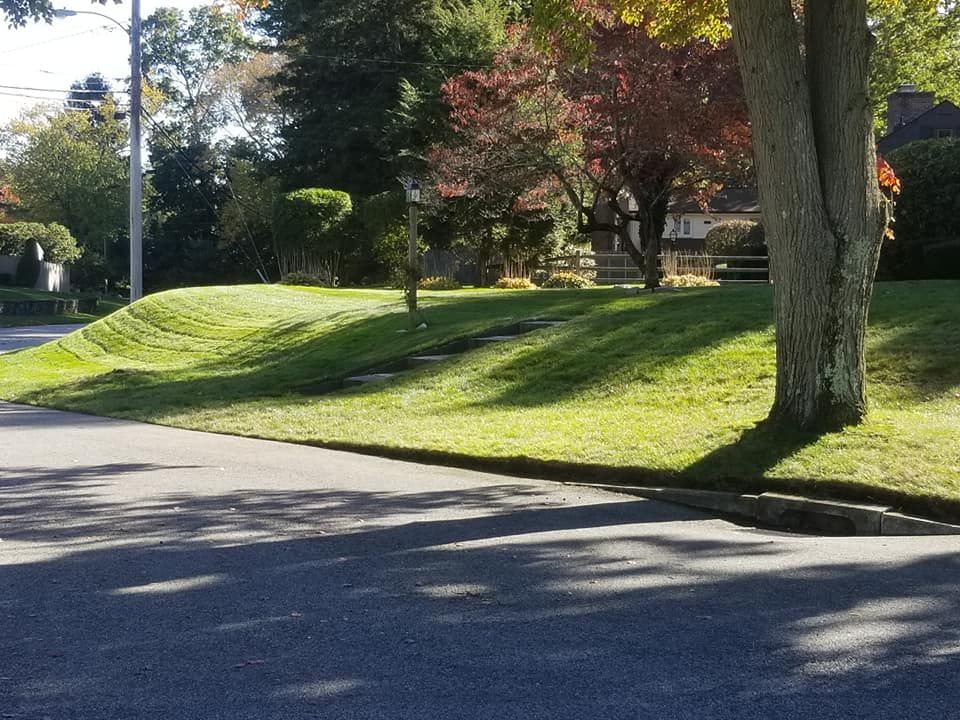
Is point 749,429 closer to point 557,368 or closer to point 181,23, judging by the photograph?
point 557,368

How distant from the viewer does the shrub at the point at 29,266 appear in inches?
2207

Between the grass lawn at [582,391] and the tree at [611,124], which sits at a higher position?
the tree at [611,124]

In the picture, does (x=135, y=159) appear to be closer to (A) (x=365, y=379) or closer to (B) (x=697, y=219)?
(A) (x=365, y=379)

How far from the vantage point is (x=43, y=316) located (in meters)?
48.1

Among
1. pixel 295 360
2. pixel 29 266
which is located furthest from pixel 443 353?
pixel 29 266

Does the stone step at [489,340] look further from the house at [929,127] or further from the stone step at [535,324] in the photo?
the house at [929,127]

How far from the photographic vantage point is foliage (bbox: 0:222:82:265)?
2264 inches

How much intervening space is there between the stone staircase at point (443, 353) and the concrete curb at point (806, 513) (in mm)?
8323

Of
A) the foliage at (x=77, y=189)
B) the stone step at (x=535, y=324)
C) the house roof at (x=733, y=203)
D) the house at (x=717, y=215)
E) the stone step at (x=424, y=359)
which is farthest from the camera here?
the foliage at (x=77, y=189)

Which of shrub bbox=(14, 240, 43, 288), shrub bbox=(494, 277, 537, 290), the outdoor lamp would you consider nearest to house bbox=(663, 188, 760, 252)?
shrub bbox=(494, 277, 537, 290)

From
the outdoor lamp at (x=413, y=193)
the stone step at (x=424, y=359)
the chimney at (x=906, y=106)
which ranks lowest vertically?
the stone step at (x=424, y=359)

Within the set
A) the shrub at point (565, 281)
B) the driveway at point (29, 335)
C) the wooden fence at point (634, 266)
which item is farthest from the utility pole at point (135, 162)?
the wooden fence at point (634, 266)

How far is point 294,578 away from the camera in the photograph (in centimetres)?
693

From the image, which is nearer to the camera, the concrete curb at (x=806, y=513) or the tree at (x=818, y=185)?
the concrete curb at (x=806, y=513)
